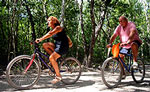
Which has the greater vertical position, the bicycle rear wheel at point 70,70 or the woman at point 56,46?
the woman at point 56,46

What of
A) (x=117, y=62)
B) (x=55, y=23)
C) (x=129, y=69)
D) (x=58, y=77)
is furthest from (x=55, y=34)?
(x=129, y=69)

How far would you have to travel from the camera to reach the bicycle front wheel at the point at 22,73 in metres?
4.29

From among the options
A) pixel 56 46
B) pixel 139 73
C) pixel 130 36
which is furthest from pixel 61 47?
pixel 139 73

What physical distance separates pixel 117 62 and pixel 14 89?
273 cm

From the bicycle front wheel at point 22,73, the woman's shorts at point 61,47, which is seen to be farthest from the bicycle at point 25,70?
the woman's shorts at point 61,47

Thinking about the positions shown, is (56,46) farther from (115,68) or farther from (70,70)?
(115,68)

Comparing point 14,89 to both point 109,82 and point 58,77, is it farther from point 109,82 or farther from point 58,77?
point 109,82

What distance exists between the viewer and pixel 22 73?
4449mm

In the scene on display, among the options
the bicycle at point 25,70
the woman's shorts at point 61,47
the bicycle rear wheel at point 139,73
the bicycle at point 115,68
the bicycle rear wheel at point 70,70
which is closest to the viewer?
the bicycle at point 25,70

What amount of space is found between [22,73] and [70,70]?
1.45m

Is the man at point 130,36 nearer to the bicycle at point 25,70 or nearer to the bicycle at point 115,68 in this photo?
the bicycle at point 115,68

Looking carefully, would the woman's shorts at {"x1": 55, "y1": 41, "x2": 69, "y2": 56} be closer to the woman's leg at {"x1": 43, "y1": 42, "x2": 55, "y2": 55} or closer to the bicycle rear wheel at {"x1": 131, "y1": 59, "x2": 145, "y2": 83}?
the woman's leg at {"x1": 43, "y1": 42, "x2": 55, "y2": 55}

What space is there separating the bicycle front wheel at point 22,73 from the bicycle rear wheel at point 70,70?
0.84m

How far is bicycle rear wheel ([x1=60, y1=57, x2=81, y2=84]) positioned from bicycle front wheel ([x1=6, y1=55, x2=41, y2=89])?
841mm
